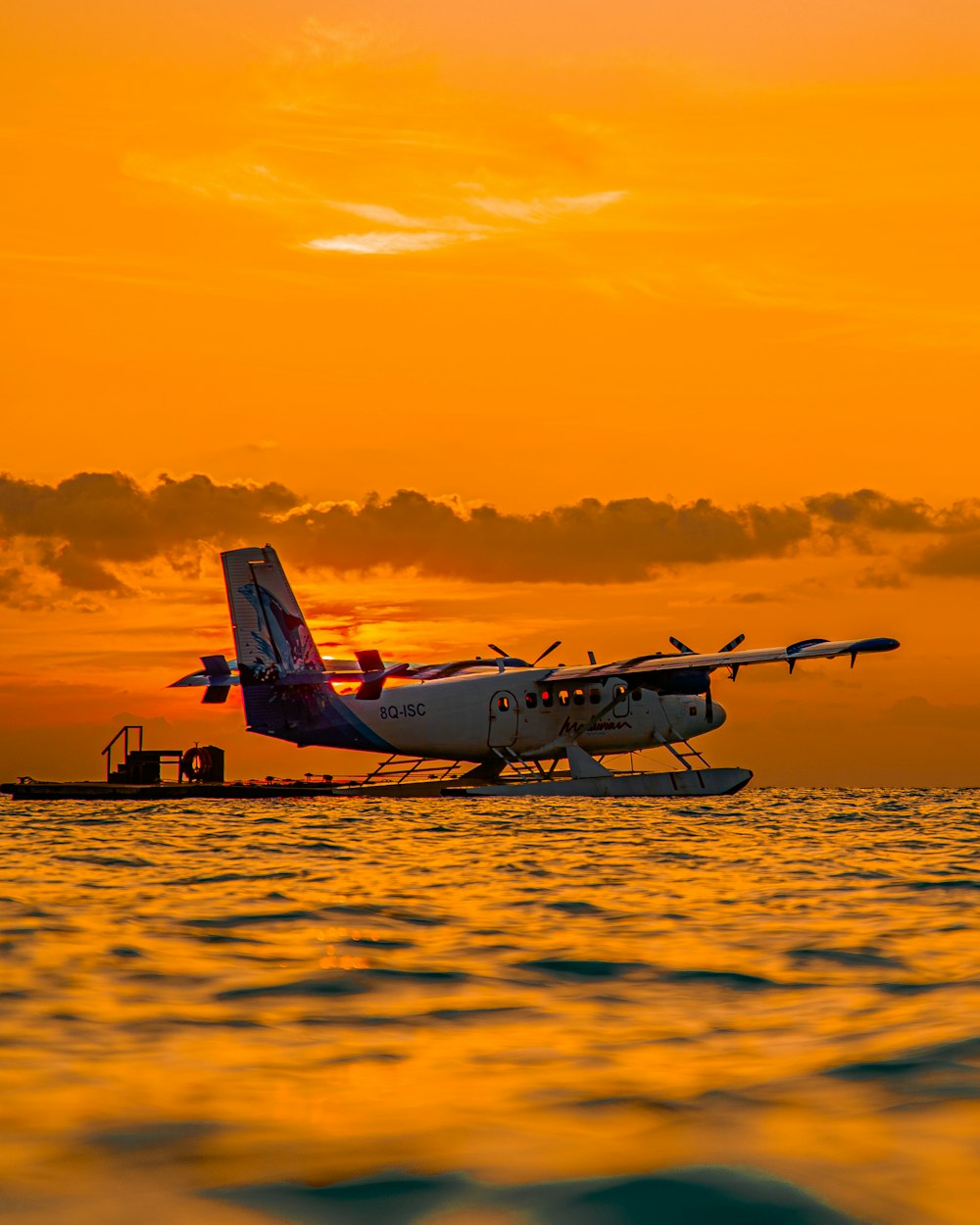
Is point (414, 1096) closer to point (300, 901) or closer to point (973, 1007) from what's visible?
point (973, 1007)

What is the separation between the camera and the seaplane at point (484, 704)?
165ft

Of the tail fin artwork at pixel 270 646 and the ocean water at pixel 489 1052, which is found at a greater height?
the tail fin artwork at pixel 270 646

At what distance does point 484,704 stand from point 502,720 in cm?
94

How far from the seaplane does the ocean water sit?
3261 centimetres

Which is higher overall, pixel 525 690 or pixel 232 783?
pixel 525 690

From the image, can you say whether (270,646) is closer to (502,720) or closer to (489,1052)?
(502,720)

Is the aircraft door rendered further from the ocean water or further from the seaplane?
the ocean water

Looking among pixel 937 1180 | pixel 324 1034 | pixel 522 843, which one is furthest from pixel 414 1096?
pixel 522 843

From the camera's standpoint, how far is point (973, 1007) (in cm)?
838

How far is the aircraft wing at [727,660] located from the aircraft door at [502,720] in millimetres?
1937

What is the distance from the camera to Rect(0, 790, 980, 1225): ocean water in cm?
Answer: 477

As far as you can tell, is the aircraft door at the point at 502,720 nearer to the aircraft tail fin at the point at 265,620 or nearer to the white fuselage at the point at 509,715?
the white fuselage at the point at 509,715

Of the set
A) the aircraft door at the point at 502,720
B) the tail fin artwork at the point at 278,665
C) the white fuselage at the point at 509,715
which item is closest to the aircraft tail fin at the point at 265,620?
the tail fin artwork at the point at 278,665

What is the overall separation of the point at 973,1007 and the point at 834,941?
3264 millimetres
